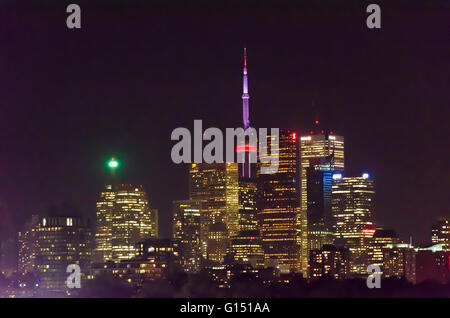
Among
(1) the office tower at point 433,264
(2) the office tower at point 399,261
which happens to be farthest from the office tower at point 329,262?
(1) the office tower at point 433,264

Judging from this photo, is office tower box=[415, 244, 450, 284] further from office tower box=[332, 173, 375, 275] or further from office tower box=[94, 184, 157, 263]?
office tower box=[94, 184, 157, 263]

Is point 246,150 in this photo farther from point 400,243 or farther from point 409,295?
point 409,295

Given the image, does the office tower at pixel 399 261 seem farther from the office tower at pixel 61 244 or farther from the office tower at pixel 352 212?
the office tower at pixel 61 244

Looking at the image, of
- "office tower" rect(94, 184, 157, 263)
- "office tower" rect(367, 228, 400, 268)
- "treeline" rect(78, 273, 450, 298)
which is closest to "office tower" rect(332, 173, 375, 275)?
"office tower" rect(367, 228, 400, 268)

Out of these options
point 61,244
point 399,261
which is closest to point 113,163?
point 61,244

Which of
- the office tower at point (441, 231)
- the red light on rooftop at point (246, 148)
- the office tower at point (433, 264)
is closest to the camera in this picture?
the office tower at point (433, 264)

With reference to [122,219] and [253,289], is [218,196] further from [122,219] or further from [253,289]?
[253,289]
